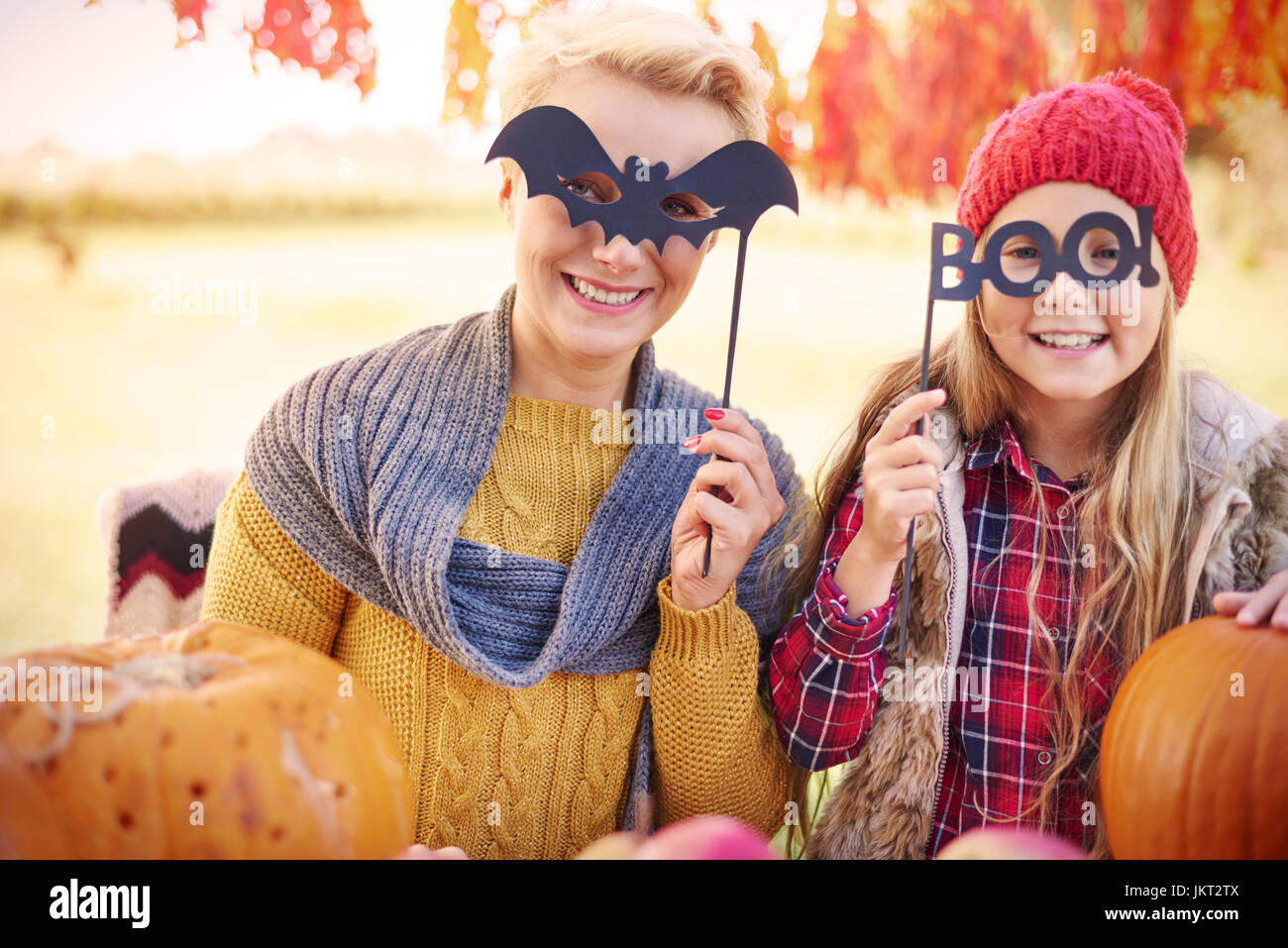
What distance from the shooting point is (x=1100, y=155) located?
1.10 metres

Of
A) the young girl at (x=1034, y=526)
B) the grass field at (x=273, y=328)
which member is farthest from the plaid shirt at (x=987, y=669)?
the grass field at (x=273, y=328)

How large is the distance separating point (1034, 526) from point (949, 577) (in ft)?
0.40

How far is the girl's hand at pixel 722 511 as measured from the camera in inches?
43.7

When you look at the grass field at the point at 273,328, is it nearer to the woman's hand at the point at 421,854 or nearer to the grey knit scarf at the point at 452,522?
the grey knit scarf at the point at 452,522

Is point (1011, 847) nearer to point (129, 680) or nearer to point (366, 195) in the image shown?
point (129, 680)

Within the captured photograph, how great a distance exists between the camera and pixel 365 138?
1814mm

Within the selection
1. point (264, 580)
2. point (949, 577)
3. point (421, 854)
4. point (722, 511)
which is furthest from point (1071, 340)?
point (264, 580)

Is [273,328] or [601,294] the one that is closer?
[601,294]

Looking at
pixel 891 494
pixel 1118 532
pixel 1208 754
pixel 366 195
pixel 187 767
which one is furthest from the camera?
pixel 366 195

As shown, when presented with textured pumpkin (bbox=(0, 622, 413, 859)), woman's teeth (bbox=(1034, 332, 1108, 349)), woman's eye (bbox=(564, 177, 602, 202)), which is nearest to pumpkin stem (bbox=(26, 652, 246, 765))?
textured pumpkin (bbox=(0, 622, 413, 859))

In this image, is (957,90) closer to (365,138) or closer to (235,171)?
(365,138)
